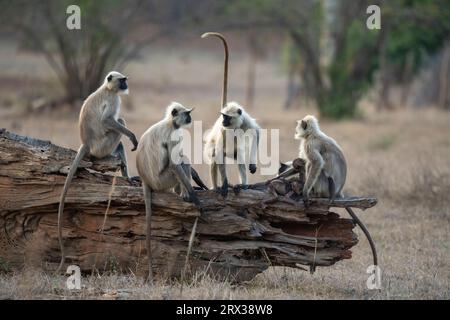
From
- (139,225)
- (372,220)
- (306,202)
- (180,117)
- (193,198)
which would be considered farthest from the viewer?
(372,220)

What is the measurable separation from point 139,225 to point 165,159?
58cm

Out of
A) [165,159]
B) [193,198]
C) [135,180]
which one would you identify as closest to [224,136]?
[165,159]

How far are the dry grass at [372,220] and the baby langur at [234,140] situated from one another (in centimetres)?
102

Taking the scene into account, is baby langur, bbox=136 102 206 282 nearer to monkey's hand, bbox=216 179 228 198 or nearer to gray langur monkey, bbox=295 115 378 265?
monkey's hand, bbox=216 179 228 198

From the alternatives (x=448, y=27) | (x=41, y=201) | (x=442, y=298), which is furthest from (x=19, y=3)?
(x=442, y=298)

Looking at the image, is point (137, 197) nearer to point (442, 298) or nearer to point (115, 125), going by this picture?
point (115, 125)

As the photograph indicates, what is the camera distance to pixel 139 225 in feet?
20.5

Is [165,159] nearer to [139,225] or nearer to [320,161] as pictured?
[139,225]

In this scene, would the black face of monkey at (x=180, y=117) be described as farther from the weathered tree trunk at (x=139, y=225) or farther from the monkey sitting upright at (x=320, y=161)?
the monkey sitting upright at (x=320, y=161)

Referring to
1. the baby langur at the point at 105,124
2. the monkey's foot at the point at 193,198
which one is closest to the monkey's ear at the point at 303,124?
the monkey's foot at the point at 193,198

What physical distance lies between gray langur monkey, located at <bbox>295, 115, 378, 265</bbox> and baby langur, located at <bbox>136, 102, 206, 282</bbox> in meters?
0.99

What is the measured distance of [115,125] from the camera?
6855 mm

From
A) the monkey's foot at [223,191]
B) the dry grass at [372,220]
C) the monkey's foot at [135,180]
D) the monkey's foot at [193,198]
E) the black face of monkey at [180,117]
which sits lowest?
the dry grass at [372,220]

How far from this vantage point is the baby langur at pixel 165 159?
6.15 metres
